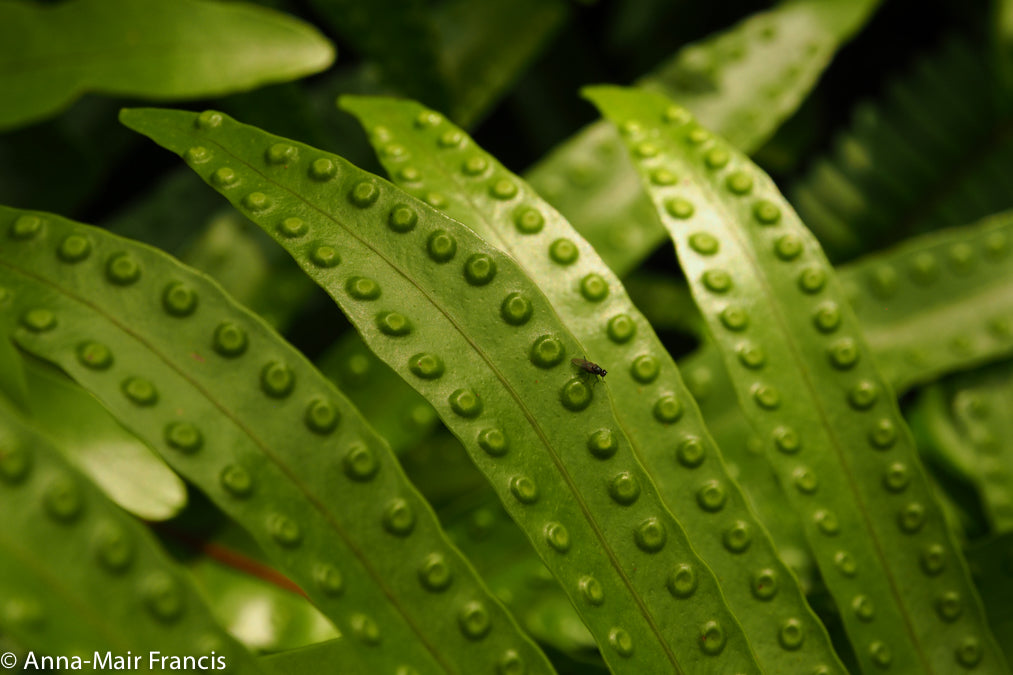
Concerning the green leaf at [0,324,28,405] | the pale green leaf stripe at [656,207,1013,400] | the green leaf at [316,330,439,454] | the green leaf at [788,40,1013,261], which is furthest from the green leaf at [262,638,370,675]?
the green leaf at [788,40,1013,261]

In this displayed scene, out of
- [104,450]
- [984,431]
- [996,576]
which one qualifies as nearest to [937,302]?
[984,431]

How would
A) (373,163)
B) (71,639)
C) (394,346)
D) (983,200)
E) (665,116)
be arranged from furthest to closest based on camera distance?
1. (983,200)
2. (373,163)
3. (665,116)
4. (394,346)
5. (71,639)

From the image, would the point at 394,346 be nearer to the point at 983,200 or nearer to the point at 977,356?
the point at 977,356

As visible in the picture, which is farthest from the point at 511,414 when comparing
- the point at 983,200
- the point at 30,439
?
the point at 983,200

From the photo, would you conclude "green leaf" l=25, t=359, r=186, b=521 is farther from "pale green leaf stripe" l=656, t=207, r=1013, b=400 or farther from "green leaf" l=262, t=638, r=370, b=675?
"pale green leaf stripe" l=656, t=207, r=1013, b=400

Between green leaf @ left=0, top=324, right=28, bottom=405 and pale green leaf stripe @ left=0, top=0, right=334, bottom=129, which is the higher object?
pale green leaf stripe @ left=0, top=0, right=334, bottom=129
